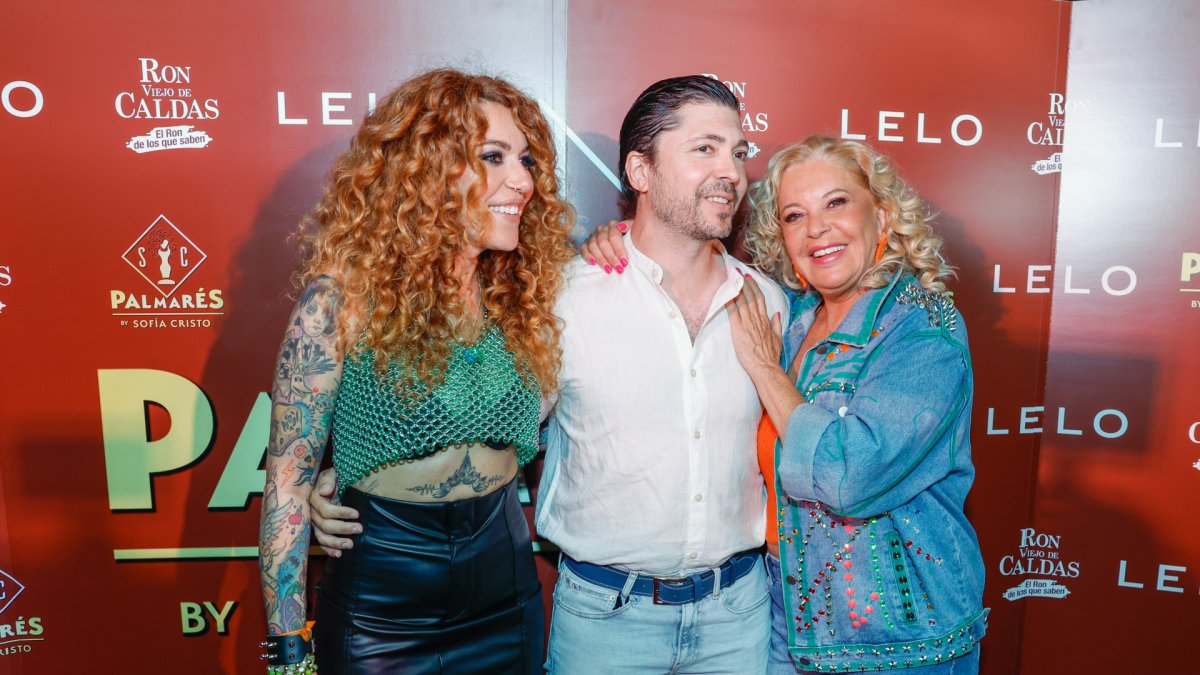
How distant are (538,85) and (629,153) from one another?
57 centimetres

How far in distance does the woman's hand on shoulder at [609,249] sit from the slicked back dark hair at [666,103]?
22cm

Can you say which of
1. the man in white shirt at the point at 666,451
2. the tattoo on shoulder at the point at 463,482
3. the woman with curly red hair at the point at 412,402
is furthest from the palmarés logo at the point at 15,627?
the tattoo on shoulder at the point at 463,482

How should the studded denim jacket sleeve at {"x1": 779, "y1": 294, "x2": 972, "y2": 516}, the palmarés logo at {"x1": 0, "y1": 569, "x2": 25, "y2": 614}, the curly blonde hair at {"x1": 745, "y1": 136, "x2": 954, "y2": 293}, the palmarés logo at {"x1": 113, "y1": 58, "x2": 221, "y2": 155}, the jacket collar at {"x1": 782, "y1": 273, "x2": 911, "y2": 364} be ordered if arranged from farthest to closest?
the palmarés logo at {"x1": 0, "y1": 569, "x2": 25, "y2": 614}, the palmarés logo at {"x1": 113, "y1": 58, "x2": 221, "y2": 155}, the curly blonde hair at {"x1": 745, "y1": 136, "x2": 954, "y2": 293}, the jacket collar at {"x1": 782, "y1": 273, "x2": 911, "y2": 364}, the studded denim jacket sleeve at {"x1": 779, "y1": 294, "x2": 972, "y2": 516}

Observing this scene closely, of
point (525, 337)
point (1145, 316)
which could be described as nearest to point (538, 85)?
point (525, 337)

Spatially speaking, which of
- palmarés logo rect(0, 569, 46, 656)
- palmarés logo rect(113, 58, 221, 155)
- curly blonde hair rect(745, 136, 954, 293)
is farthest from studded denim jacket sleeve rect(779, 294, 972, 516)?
palmarés logo rect(0, 569, 46, 656)

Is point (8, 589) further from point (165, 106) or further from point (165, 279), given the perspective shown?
point (165, 106)

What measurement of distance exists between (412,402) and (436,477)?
0.61ft

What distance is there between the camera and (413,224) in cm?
171

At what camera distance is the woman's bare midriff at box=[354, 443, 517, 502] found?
5.45 feet

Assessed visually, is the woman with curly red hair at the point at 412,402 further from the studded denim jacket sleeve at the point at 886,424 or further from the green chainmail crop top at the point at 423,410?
the studded denim jacket sleeve at the point at 886,424

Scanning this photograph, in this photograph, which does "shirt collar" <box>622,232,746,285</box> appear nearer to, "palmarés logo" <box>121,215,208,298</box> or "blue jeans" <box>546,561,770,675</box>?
"blue jeans" <box>546,561,770,675</box>

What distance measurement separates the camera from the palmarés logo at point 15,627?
243 cm

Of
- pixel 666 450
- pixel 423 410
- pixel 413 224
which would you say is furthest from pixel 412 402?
pixel 666 450

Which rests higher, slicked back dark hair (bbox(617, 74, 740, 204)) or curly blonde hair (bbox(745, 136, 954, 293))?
slicked back dark hair (bbox(617, 74, 740, 204))
